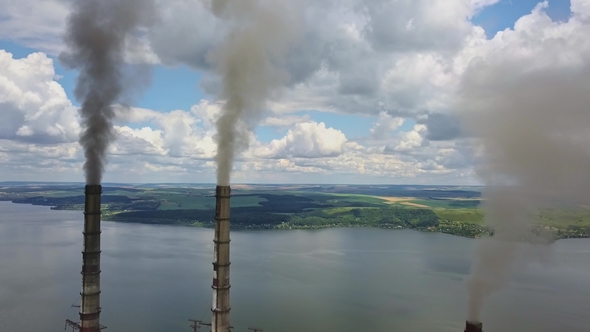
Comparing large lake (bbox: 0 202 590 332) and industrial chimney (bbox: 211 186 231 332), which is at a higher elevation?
industrial chimney (bbox: 211 186 231 332)

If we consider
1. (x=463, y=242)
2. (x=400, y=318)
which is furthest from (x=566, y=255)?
(x=400, y=318)

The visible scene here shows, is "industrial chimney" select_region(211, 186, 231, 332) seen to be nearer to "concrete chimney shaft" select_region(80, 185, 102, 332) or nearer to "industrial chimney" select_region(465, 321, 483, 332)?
"concrete chimney shaft" select_region(80, 185, 102, 332)

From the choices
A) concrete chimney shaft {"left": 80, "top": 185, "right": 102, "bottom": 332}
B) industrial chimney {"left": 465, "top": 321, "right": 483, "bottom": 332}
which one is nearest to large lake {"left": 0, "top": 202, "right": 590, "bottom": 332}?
industrial chimney {"left": 465, "top": 321, "right": 483, "bottom": 332}

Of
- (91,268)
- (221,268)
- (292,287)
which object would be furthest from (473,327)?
(292,287)

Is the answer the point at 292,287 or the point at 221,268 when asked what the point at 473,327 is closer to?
the point at 221,268

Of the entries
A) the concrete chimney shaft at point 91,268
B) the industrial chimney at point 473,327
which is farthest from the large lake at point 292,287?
the concrete chimney shaft at point 91,268

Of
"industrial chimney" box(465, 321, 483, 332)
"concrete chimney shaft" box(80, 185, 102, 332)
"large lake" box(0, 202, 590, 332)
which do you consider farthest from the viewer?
"large lake" box(0, 202, 590, 332)

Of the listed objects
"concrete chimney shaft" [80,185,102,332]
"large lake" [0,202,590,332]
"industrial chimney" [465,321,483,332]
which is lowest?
"large lake" [0,202,590,332]
